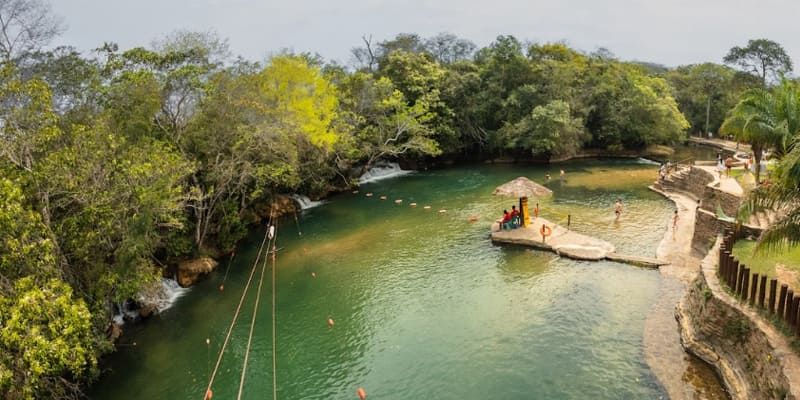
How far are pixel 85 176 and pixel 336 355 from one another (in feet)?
31.7

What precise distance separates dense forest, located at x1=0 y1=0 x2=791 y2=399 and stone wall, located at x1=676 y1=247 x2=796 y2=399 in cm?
1533

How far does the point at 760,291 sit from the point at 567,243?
12086 millimetres

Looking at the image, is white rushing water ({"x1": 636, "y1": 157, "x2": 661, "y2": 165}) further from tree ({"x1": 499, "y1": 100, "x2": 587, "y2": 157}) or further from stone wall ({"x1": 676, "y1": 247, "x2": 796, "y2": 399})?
stone wall ({"x1": 676, "y1": 247, "x2": 796, "y2": 399})

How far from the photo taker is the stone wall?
35.6ft

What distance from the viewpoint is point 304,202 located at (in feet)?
129

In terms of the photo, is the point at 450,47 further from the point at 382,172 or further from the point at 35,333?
the point at 35,333

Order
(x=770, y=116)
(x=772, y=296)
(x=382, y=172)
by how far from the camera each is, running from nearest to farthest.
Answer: (x=772, y=296), (x=770, y=116), (x=382, y=172)

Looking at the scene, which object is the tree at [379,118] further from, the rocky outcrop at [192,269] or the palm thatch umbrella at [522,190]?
the rocky outcrop at [192,269]

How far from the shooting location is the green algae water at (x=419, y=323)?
1452cm

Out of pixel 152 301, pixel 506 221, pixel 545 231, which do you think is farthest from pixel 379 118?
pixel 152 301

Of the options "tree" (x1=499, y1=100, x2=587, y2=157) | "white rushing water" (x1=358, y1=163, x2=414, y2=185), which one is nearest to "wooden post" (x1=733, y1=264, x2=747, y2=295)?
"tree" (x1=499, y1=100, x2=587, y2=157)

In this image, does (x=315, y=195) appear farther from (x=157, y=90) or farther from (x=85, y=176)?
(x=85, y=176)

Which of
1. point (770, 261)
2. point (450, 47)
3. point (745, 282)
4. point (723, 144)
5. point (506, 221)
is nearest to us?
point (745, 282)

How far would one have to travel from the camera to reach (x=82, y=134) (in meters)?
15.6
